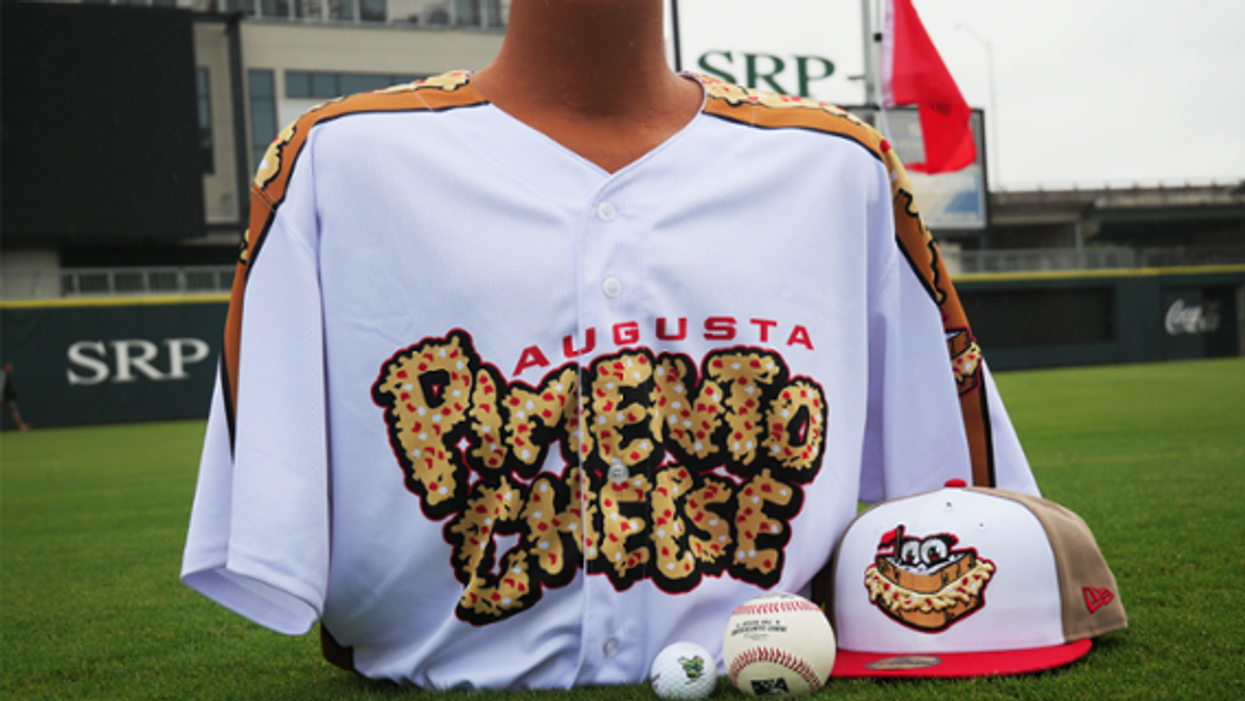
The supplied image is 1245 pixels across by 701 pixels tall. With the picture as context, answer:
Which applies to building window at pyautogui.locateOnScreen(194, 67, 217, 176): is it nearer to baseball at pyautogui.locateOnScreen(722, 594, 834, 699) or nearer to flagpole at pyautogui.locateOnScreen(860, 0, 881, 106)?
flagpole at pyautogui.locateOnScreen(860, 0, 881, 106)

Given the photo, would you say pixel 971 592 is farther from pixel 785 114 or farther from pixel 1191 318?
pixel 1191 318

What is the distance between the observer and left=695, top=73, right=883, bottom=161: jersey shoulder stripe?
1841mm

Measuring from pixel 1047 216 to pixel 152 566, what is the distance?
41119 mm

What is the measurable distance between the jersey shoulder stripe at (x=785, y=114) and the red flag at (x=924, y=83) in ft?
25.8

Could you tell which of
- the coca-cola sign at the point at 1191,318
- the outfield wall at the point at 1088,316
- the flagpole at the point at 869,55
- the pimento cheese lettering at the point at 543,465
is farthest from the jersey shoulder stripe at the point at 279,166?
the coca-cola sign at the point at 1191,318

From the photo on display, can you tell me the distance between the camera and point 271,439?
1575mm

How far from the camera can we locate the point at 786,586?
1735 millimetres

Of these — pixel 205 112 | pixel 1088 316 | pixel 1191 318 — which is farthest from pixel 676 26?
pixel 1191 318

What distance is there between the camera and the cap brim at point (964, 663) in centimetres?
159

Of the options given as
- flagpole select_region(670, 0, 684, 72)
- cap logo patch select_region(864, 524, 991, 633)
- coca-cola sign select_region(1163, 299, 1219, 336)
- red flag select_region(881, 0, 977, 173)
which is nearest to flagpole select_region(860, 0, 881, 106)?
red flag select_region(881, 0, 977, 173)

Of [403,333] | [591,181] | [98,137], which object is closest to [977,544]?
[591,181]

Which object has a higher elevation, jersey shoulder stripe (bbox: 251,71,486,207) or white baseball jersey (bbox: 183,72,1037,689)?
jersey shoulder stripe (bbox: 251,71,486,207)

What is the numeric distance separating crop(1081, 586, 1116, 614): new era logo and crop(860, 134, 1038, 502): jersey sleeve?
0.87ft

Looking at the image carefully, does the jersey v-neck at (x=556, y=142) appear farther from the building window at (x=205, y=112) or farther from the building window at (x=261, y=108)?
the building window at (x=261, y=108)
